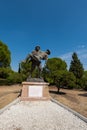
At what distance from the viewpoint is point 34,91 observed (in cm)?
1107

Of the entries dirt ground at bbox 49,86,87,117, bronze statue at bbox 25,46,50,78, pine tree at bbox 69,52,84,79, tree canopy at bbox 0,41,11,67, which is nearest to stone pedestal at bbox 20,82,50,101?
bronze statue at bbox 25,46,50,78

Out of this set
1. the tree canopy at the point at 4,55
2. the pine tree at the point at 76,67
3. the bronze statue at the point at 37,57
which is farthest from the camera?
the pine tree at the point at 76,67

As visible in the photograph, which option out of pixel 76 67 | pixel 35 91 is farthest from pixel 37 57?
pixel 76 67

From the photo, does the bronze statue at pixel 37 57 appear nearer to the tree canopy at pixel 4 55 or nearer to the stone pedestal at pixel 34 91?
the stone pedestal at pixel 34 91

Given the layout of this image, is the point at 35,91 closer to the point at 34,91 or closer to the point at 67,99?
the point at 34,91

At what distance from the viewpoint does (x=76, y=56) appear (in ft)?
132

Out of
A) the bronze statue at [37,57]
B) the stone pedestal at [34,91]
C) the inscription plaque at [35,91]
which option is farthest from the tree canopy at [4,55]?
the inscription plaque at [35,91]

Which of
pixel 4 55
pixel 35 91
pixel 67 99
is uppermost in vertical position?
pixel 4 55

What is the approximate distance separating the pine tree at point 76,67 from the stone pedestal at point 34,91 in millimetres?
28395

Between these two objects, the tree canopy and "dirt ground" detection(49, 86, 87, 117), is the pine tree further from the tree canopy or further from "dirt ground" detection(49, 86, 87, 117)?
"dirt ground" detection(49, 86, 87, 117)

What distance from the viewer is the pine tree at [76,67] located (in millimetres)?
38438

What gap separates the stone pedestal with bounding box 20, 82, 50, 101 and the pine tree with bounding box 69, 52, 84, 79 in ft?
93.2

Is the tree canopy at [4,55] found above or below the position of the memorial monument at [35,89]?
above

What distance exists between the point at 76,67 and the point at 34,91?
29.4 metres
